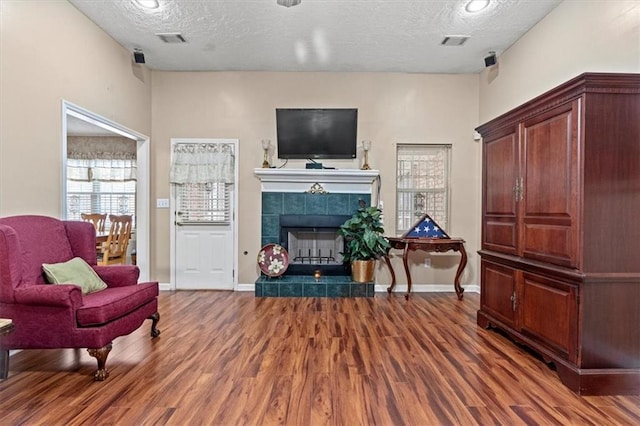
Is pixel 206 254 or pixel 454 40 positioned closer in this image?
pixel 454 40

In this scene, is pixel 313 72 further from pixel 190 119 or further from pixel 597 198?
pixel 597 198

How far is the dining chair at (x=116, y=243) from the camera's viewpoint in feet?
15.1

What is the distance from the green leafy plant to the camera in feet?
14.4

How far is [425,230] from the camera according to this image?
4.50 m

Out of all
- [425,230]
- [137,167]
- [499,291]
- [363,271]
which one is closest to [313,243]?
[363,271]

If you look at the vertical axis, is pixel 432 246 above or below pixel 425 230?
below

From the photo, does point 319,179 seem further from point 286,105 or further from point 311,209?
point 286,105

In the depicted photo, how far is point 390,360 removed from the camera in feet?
8.30

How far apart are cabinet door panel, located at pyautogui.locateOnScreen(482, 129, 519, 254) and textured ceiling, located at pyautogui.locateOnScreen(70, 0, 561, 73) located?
56.1 inches

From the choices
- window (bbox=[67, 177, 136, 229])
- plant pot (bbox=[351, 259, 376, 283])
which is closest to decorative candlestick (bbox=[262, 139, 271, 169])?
plant pot (bbox=[351, 259, 376, 283])

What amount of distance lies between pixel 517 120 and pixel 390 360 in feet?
7.37

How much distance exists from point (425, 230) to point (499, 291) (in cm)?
157

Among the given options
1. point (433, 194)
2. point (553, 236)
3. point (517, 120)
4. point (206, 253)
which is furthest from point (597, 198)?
point (206, 253)

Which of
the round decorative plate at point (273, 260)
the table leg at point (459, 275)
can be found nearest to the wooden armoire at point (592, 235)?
the table leg at point (459, 275)
